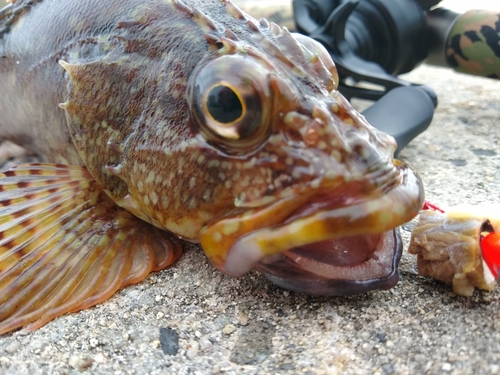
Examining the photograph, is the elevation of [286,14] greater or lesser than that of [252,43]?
lesser

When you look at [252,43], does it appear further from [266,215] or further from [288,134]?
[266,215]

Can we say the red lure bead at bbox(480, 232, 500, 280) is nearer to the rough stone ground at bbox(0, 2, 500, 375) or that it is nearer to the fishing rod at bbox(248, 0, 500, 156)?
the rough stone ground at bbox(0, 2, 500, 375)

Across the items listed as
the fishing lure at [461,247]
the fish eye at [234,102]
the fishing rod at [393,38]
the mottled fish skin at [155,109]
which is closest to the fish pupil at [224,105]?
the fish eye at [234,102]

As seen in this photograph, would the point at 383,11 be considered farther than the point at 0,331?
Yes

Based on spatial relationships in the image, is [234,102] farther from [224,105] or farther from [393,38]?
[393,38]

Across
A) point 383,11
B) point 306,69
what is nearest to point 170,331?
point 306,69

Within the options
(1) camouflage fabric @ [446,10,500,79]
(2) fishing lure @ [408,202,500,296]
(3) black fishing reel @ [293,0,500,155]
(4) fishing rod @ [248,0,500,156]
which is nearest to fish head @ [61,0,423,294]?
(2) fishing lure @ [408,202,500,296]

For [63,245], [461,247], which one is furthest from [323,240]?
[63,245]
